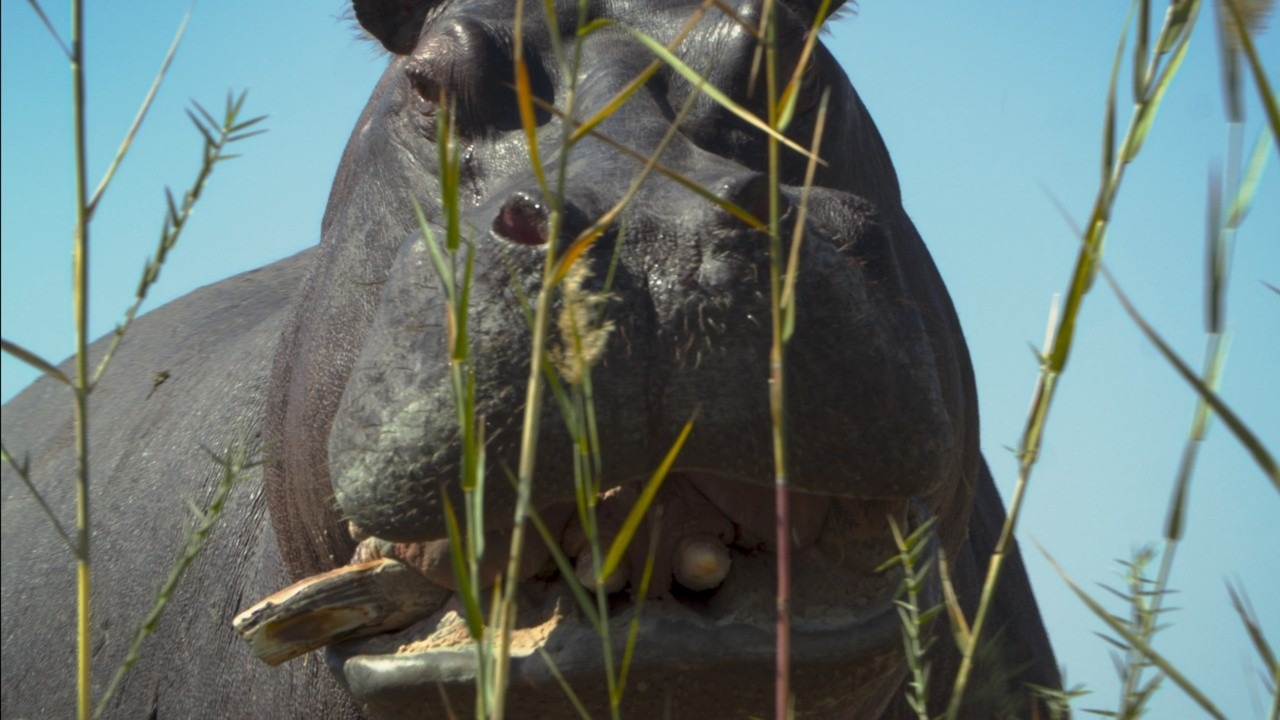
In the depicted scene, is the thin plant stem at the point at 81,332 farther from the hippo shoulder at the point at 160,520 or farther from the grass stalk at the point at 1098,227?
the hippo shoulder at the point at 160,520

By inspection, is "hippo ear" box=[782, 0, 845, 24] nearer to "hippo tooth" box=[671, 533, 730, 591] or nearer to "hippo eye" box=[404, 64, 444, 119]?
"hippo eye" box=[404, 64, 444, 119]

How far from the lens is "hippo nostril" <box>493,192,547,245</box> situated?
7.79ft

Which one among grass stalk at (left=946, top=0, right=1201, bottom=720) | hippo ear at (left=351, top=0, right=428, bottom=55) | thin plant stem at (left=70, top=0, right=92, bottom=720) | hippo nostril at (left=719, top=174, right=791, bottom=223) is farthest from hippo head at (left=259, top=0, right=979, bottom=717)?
hippo ear at (left=351, top=0, right=428, bottom=55)

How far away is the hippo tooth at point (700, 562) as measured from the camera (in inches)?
95.0

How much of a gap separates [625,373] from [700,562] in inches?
13.1

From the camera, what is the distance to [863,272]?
257 centimetres

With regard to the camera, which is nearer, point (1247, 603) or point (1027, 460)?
point (1247, 603)

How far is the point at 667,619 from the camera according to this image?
239 centimetres

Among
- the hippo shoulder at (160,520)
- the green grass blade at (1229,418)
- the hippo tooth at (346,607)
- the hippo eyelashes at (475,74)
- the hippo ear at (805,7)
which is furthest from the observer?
the hippo shoulder at (160,520)

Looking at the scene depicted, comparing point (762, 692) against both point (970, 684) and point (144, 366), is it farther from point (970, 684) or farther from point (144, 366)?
point (144, 366)

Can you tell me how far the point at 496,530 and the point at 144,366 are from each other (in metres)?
5.50

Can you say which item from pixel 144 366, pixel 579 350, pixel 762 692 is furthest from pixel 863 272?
→ pixel 144 366

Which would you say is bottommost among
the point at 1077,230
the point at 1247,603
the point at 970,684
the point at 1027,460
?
the point at 970,684

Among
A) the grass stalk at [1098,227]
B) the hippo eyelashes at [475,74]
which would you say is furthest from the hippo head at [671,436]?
the grass stalk at [1098,227]
